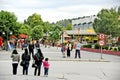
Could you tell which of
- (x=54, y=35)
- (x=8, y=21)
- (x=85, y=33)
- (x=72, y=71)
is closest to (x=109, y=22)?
(x=8, y=21)

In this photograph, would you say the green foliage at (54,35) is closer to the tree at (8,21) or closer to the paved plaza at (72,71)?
the tree at (8,21)

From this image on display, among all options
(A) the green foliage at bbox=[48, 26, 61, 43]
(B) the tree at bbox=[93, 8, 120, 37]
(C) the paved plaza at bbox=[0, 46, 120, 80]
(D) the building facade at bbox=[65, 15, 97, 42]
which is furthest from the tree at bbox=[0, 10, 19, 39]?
(D) the building facade at bbox=[65, 15, 97, 42]

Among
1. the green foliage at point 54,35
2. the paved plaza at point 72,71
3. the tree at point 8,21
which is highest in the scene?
the tree at point 8,21

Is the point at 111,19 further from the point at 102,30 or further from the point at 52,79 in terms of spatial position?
the point at 52,79

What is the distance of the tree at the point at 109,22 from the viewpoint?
207 feet

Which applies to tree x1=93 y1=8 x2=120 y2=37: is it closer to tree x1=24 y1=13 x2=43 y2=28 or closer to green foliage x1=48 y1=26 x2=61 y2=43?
tree x1=24 y1=13 x2=43 y2=28

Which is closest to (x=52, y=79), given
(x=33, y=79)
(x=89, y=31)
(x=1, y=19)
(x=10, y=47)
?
(x=33, y=79)

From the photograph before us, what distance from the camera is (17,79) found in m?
13.7

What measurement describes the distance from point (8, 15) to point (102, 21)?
20.5 m

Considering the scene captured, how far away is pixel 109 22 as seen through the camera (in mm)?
63156

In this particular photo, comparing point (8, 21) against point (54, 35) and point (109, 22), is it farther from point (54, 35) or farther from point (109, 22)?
point (54, 35)

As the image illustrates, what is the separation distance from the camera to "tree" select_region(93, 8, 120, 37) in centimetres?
6306

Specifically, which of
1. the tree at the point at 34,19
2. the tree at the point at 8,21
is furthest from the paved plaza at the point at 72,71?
the tree at the point at 8,21

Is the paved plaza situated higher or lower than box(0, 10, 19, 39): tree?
lower
